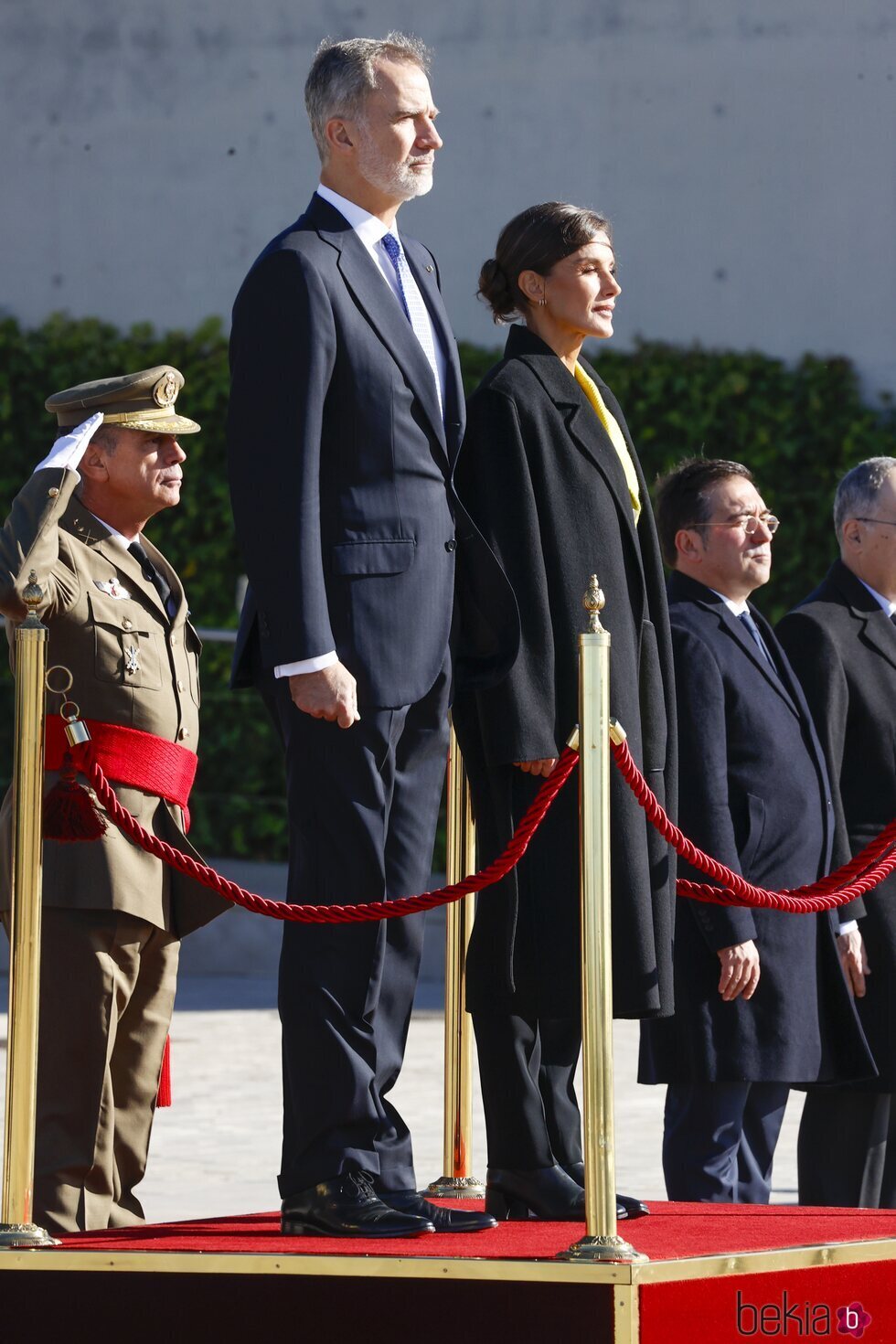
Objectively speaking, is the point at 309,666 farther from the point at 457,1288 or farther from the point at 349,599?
the point at 457,1288

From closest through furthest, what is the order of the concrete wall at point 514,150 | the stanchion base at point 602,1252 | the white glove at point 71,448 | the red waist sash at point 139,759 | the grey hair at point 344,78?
the stanchion base at point 602,1252 < the grey hair at point 344,78 < the white glove at point 71,448 < the red waist sash at point 139,759 < the concrete wall at point 514,150

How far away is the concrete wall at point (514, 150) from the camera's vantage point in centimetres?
1230

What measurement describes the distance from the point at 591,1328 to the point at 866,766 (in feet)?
8.52

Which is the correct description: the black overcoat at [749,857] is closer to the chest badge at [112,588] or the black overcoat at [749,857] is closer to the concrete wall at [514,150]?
the chest badge at [112,588]

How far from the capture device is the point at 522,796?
438cm

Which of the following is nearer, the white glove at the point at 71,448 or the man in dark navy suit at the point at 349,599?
the man in dark navy suit at the point at 349,599

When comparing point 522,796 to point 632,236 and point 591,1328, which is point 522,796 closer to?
point 591,1328

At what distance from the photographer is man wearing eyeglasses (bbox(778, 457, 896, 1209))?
18.9ft

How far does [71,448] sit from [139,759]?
0.75 m

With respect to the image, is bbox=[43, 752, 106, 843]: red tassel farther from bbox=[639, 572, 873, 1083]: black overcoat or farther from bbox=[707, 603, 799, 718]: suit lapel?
bbox=[707, 603, 799, 718]: suit lapel

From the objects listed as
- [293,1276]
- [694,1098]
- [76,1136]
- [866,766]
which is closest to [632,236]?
[866,766]

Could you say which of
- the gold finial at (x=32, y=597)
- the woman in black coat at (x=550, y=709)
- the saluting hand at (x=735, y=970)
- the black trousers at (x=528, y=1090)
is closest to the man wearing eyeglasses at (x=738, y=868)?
the saluting hand at (x=735, y=970)

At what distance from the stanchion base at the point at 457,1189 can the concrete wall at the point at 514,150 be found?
26.0 feet

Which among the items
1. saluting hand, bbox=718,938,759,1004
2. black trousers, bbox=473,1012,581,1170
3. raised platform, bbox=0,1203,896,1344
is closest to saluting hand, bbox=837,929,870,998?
saluting hand, bbox=718,938,759,1004
